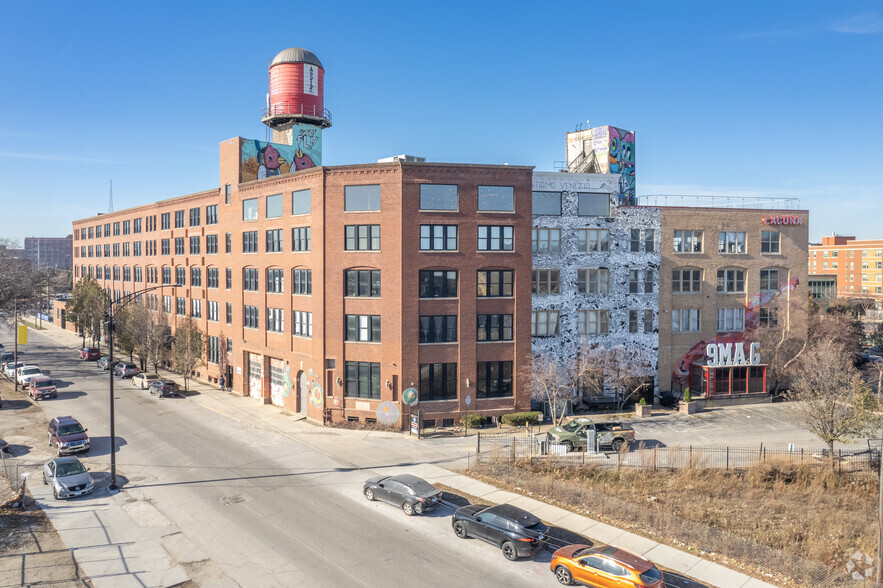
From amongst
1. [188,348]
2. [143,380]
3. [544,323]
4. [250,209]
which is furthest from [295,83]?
[544,323]

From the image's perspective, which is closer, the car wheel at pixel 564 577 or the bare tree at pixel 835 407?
the car wheel at pixel 564 577

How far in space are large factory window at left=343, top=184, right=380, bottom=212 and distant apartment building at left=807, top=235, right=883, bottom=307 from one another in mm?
115516

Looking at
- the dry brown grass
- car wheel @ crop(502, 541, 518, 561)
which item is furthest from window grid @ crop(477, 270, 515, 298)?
car wheel @ crop(502, 541, 518, 561)

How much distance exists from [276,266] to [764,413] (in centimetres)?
3985

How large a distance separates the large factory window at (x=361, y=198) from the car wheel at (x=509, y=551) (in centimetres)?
2467

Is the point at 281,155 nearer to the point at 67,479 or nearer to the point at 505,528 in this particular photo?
the point at 67,479

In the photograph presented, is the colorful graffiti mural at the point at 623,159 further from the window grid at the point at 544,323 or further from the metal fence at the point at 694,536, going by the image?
the metal fence at the point at 694,536

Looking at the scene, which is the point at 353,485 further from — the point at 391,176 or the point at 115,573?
the point at 391,176

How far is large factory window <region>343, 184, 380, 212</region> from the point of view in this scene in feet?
131

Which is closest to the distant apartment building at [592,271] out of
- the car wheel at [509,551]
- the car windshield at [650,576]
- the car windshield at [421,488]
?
the car windshield at [421,488]

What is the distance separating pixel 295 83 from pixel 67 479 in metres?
39.0

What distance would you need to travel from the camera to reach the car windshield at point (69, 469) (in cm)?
2747

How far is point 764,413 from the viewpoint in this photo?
45.0 m

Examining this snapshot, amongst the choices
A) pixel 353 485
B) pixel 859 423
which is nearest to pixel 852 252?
pixel 859 423
